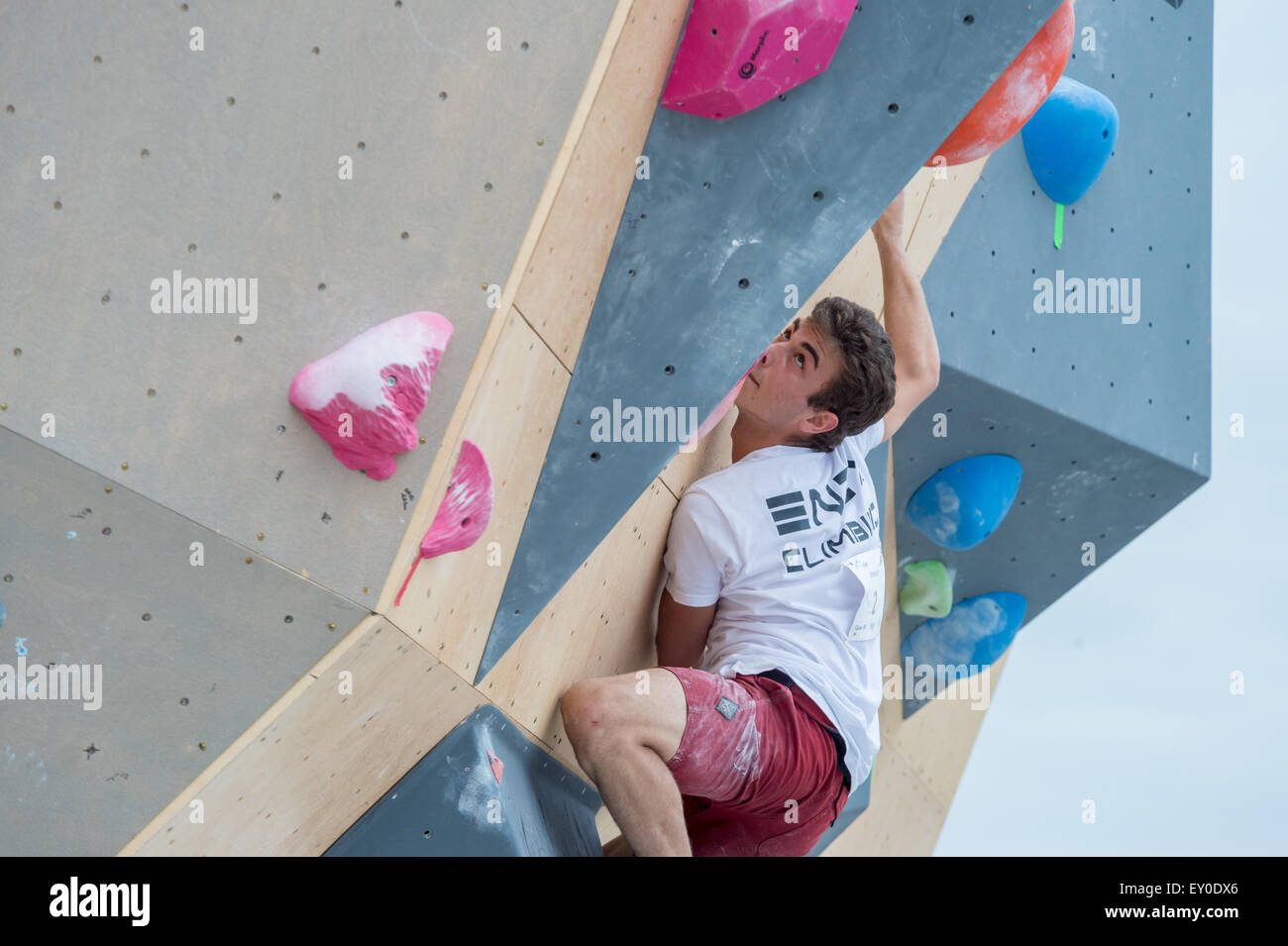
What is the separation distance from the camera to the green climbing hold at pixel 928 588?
169 inches

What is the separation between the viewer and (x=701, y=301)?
7.71 feet

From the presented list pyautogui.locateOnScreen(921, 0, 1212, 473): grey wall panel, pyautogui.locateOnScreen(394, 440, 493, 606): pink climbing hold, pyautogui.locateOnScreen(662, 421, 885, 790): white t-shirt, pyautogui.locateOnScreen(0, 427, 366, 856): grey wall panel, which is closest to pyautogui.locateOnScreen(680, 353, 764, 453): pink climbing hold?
pyautogui.locateOnScreen(662, 421, 885, 790): white t-shirt

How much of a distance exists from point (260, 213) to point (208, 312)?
6.7 inches

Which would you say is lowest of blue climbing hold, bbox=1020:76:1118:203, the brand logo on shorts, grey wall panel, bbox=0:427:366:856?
the brand logo on shorts

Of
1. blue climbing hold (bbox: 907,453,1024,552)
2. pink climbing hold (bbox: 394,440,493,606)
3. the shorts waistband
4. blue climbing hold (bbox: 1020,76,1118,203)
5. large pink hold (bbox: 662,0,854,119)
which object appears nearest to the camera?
pink climbing hold (bbox: 394,440,493,606)

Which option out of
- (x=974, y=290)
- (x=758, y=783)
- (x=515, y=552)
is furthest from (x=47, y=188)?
(x=974, y=290)

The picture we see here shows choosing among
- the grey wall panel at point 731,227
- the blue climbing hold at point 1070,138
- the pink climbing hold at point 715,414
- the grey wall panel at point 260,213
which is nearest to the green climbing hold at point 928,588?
the blue climbing hold at point 1070,138

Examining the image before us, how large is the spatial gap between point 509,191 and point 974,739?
13.3 feet

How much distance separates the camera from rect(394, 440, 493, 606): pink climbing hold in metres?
2.00

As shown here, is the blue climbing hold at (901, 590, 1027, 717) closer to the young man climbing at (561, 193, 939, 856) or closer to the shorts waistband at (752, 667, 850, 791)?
the young man climbing at (561, 193, 939, 856)

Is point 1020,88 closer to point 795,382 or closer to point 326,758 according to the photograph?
point 795,382

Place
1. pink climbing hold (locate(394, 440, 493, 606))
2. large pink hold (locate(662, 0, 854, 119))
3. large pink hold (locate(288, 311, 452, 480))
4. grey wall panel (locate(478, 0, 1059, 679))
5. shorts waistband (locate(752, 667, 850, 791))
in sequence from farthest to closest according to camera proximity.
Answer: shorts waistband (locate(752, 667, 850, 791))
grey wall panel (locate(478, 0, 1059, 679))
large pink hold (locate(662, 0, 854, 119))
pink climbing hold (locate(394, 440, 493, 606))
large pink hold (locate(288, 311, 452, 480))

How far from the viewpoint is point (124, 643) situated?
6.38 feet

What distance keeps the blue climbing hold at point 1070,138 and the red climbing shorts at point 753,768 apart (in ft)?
6.27
